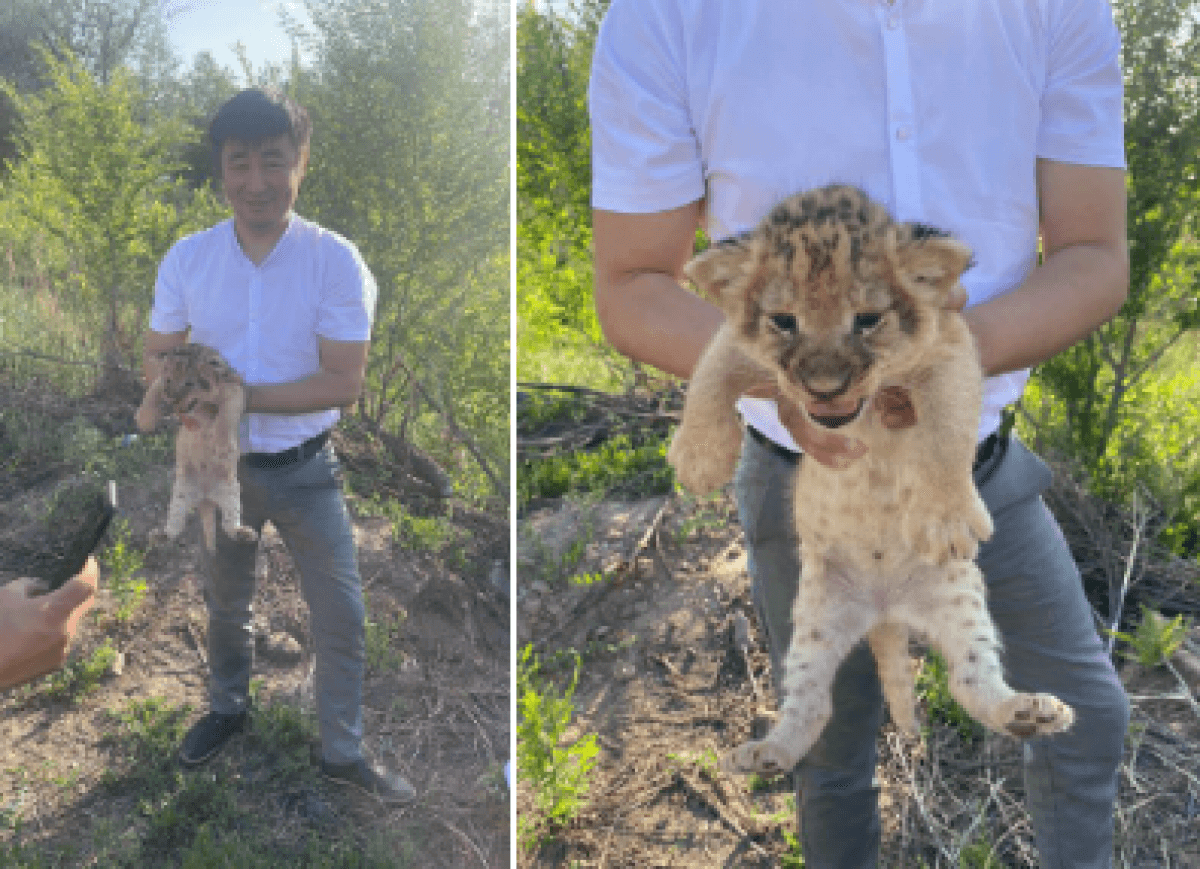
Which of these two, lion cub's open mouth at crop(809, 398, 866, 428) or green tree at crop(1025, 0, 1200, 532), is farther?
green tree at crop(1025, 0, 1200, 532)

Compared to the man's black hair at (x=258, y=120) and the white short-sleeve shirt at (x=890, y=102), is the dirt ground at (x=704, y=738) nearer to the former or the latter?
the white short-sleeve shirt at (x=890, y=102)

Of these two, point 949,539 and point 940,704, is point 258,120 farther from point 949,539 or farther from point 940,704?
point 940,704

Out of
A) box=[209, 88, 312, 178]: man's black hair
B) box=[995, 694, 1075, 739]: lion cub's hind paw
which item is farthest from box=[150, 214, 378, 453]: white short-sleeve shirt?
box=[995, 694, 1075, 739]: lion cub's hind paw

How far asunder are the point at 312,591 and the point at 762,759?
Result: 48.0 inches

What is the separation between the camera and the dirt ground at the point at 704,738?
222cm

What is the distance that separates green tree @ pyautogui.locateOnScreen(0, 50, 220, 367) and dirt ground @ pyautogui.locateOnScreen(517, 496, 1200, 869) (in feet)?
6.64

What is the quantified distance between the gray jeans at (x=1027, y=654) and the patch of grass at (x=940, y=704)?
15.6 inches

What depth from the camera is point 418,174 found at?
2258 millimetres

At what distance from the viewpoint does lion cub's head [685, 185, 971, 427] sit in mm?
1129

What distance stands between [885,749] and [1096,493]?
0.98 m

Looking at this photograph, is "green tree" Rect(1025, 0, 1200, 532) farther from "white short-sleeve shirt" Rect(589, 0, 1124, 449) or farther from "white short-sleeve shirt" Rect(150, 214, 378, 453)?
"white short-sleeve shirt" Rect(150, 214, 378, 453)

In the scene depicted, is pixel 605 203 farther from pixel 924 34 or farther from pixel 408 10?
pixel 408 10

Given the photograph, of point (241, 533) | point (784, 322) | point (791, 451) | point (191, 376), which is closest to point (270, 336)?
point (191, 376)

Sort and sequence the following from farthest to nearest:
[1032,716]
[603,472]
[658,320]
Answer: [603,472] → [658,320] → [1032,716]
